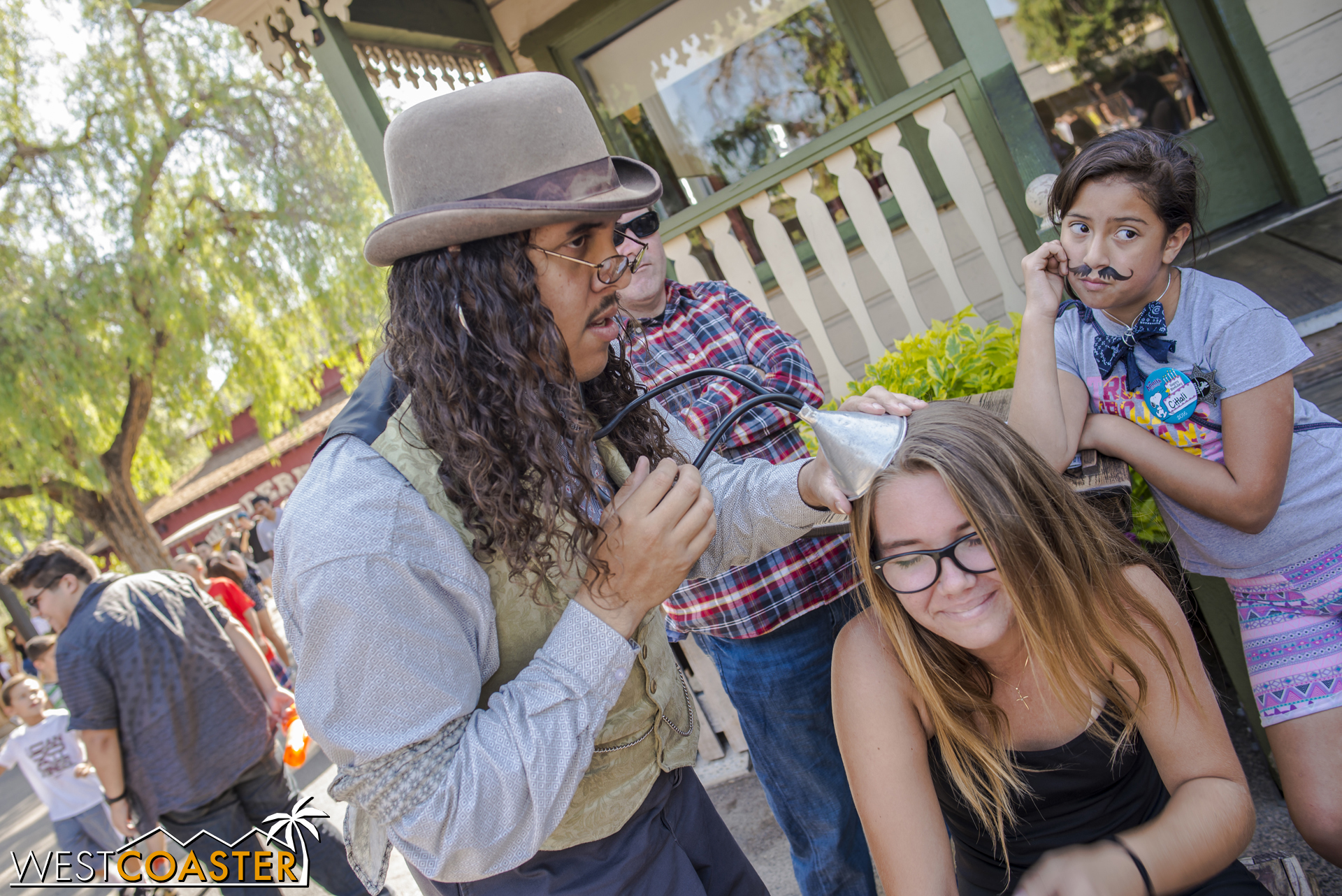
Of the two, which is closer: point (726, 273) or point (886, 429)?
point (886, 429)

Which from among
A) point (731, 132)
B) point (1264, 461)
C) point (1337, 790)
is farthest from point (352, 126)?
point (1337, 790)

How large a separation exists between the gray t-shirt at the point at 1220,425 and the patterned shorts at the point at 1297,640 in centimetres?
4

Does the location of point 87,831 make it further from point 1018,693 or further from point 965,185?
point 965,185

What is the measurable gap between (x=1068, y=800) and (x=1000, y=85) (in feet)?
9.22

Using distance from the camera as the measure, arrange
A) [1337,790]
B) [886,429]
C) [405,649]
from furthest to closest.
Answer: [1337,790] < [886,429] < [405,649]

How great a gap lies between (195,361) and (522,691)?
11.9 m

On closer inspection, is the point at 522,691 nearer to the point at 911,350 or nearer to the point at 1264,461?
the point at 1264,461

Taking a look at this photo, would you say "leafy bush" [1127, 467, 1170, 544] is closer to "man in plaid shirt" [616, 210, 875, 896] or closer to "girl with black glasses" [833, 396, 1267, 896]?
"girl with black glasses" [833, 396, 1267, 896]

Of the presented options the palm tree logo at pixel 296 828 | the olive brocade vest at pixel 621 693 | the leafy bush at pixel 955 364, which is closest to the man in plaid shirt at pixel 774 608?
the leafy bush at pixel 955 364

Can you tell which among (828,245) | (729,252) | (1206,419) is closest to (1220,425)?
(1206,419)

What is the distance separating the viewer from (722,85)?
5.23 meters

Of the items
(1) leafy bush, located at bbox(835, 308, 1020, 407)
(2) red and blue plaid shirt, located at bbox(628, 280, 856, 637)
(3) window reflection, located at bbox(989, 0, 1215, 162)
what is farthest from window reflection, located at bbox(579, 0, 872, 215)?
(2) red and blue plaid shirt, located at bbox(628, 280, 856, 637)

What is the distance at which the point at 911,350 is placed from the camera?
2684 mm

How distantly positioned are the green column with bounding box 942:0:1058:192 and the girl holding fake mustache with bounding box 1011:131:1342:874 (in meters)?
1.49
